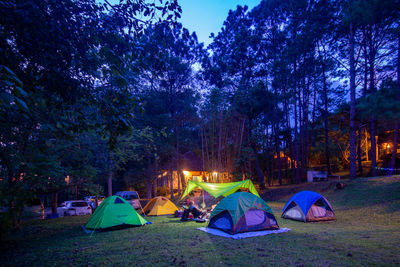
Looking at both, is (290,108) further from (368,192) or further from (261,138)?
(368,192)

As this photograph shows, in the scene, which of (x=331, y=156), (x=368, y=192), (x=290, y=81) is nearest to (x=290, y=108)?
(x=290, y=81)

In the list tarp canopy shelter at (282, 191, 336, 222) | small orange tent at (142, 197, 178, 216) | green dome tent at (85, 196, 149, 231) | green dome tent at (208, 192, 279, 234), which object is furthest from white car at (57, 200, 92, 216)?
tarp canopy shelter at (282, 191, 336, 222)

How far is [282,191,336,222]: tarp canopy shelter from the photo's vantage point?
9.63m

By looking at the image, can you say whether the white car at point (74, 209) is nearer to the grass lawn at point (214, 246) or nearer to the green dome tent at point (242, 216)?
the grass lawn at point (214, 246)

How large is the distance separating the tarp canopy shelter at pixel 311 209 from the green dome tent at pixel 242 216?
7.05 feet

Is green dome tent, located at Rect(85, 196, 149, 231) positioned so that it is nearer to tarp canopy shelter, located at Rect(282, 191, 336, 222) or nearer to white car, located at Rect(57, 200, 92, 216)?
white car, located at Rect(57, 200, 92, 216)

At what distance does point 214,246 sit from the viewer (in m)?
6.33

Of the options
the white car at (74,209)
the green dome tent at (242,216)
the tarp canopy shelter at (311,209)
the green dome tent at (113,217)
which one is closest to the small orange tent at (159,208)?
the green dome tent at (113,217)

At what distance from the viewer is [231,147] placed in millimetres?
21672

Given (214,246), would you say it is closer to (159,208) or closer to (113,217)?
(113,217)

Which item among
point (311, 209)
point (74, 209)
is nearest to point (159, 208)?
point (74, 209)

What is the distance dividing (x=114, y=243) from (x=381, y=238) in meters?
7.50

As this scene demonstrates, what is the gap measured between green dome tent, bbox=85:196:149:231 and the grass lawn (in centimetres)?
42

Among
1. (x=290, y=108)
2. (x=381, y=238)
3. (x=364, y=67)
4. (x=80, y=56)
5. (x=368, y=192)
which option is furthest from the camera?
(x=290, y=108)
